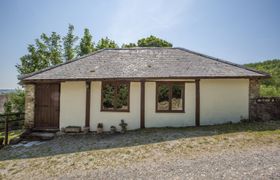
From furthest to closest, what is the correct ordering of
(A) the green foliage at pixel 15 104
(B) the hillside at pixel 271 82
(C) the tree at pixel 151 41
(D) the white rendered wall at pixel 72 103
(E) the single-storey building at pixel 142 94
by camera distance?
(C) the tree at pixel 151 41 → (A) the green foliage at pixel 15 104 → (B) the hillside at pixel 271 82 → (D) the white rendered wall at pixel 72 103 → (E) the single-storey building at pixel 142 94

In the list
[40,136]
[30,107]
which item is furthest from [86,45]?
[40,136]

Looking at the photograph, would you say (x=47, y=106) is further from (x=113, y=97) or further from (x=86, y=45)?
(x=86, y=45)

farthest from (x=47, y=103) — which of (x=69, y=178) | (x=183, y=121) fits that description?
(x=183, y=121)

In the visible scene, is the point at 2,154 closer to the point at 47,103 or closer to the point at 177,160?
the point at 47,103

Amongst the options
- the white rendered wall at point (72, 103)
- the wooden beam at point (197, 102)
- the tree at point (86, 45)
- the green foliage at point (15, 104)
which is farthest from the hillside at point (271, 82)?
the green foliage at point (15, 104)

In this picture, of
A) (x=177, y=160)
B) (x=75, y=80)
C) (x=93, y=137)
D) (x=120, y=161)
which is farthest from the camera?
(x=75, y=80)

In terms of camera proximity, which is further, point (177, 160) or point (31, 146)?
point (31, 146)

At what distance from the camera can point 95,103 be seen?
10453 millimetres

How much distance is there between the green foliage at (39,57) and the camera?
74.7 feet

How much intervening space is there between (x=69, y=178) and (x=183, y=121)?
663cm

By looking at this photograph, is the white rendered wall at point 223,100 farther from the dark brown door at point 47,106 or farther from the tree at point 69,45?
the tree at point 69,45

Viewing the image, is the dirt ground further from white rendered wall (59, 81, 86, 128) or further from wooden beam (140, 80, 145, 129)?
white rendered wall (59, 81, 86, 128)

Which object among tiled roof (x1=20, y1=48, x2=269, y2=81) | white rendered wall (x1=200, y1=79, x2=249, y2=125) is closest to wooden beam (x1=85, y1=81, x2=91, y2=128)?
tiled roof (x1=20, y1=48, x2=269, y2=81)

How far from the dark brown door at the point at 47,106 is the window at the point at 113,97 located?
2720 mm
